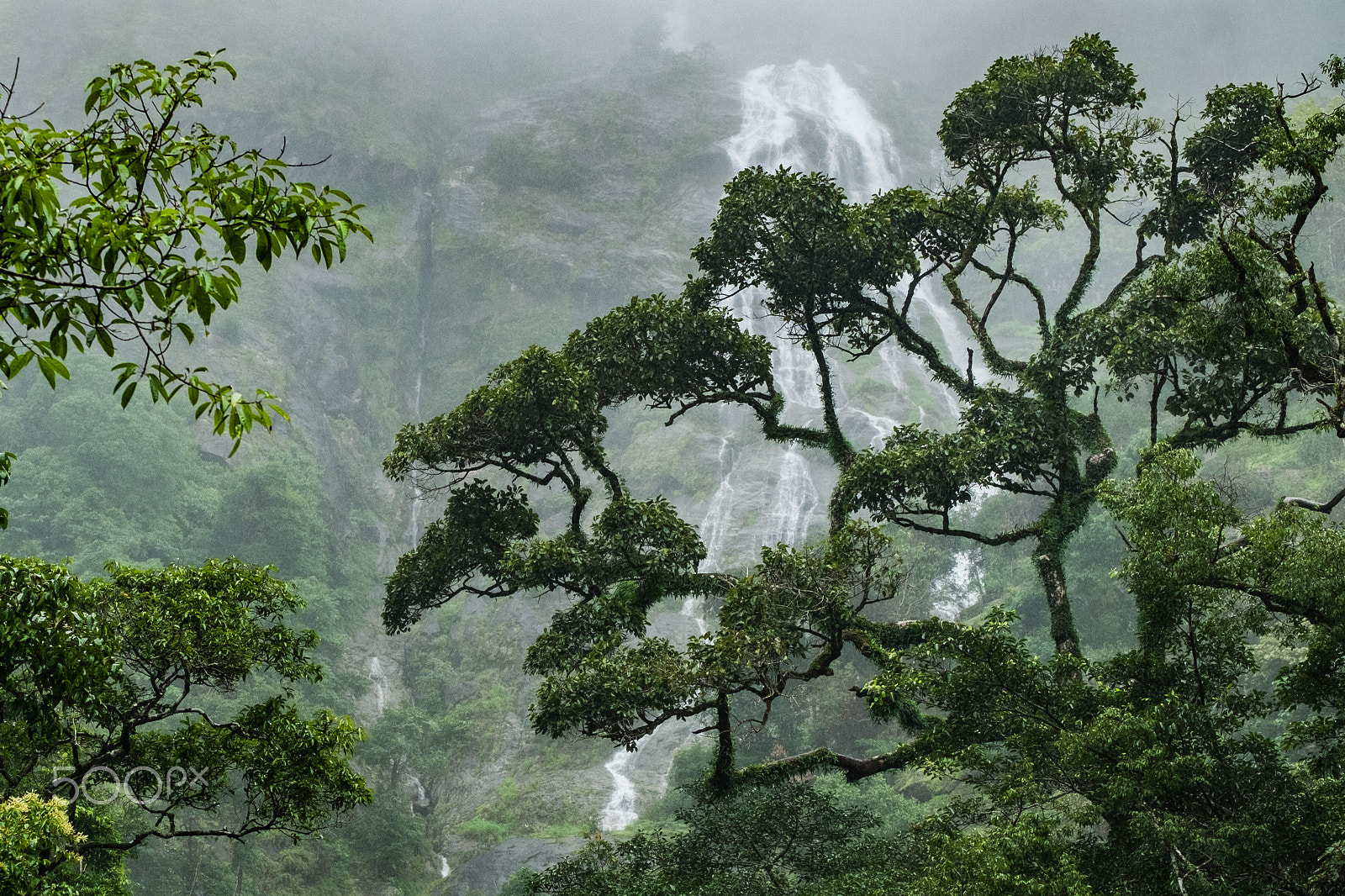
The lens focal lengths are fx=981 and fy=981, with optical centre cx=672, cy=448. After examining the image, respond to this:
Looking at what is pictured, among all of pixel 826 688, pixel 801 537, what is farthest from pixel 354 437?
pixel 826 688

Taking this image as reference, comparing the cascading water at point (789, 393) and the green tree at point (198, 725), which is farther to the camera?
the cascading water at point (789, 393)

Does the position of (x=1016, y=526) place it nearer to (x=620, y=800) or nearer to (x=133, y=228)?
(x=133, y=228)

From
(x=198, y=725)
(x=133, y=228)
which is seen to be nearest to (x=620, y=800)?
(x=198, y=725)

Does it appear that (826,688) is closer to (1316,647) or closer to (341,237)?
(1316,647)

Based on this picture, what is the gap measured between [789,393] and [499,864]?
1037 inches

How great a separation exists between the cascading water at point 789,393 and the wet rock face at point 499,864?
9.05 ft

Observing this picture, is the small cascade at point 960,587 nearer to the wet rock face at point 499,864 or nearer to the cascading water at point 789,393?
the cascading water at point 789,393

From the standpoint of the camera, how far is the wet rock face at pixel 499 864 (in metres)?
24.3

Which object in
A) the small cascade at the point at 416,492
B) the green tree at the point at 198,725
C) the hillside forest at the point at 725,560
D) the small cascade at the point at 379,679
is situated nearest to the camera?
the hillside forest at the point at 725,560

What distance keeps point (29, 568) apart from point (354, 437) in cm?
4281

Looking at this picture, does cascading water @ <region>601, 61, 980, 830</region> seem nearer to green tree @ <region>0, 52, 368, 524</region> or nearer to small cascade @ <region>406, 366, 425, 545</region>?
small cascade @ <region>406, 366, 425, 545</region>

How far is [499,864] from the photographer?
24.9 meters

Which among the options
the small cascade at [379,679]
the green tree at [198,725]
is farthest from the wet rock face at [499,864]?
the green tree at [198,725]

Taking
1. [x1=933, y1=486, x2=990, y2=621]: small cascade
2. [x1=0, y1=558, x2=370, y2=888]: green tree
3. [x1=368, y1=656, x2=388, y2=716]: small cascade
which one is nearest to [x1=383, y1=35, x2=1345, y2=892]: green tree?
[x1=0, y1=558, x2=370, y2=888]: green tree
